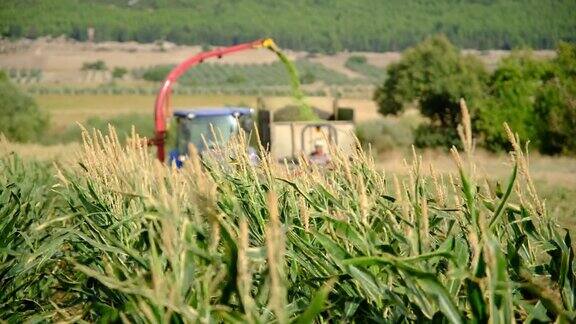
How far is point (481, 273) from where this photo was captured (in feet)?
11.8

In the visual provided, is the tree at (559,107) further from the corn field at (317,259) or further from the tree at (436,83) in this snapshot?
the corn field at (317,259)

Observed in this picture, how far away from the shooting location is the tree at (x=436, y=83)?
43062mm

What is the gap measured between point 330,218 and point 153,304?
893mm

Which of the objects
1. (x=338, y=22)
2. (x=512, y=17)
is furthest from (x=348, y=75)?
(x=512, y=17)

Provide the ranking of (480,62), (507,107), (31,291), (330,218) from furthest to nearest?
(480,62) < (507,107) < (31,291) < (330,218)

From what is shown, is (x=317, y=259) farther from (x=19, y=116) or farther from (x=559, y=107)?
(x=19, y=116)

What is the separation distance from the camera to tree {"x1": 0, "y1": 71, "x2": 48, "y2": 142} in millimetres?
49438

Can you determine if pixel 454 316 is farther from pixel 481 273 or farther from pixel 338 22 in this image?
pixel 338 22

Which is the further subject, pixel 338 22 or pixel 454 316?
pixel 338 22

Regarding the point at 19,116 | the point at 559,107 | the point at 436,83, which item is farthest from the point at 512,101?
the point at 19,116

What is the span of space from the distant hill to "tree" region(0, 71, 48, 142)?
163 ft

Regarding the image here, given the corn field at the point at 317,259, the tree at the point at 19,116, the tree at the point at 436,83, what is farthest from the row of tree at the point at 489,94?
the corn field at the point at 317,259

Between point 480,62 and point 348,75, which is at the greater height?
point 480,62

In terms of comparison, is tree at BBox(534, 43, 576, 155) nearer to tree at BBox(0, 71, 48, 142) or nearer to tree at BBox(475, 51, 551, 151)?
tree at BBox(475, 51, 551, 151)
